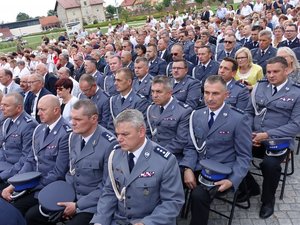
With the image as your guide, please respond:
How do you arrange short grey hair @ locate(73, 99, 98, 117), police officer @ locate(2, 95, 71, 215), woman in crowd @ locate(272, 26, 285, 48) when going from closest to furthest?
short grey hair @ locate(73, 99, 98, 117) < police officer @ locate(2, 95, 71, 215) < woman in crowd @ locate(272, 26, 285, 48)

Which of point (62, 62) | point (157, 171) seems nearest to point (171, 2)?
point (62, 62)

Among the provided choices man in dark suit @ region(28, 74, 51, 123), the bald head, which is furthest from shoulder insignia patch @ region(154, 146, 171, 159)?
man in dark suit @ region(28, 74, 51, 123)

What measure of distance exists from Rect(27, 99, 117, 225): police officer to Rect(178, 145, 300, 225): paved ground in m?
1.19

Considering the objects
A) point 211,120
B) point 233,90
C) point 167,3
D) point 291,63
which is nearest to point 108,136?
point 211,120

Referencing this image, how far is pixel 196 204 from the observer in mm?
3236

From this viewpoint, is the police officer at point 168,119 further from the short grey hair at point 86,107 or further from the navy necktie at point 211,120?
the short grey hair at point 86,107

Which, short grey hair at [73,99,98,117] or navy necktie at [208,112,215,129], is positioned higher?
short grey hair at [73,99,98,117]

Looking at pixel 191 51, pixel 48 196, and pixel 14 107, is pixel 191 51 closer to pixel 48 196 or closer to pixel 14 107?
pixel 14 107

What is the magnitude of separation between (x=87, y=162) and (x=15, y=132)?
1.62m

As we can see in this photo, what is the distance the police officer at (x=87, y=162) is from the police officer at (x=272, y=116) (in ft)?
5.94

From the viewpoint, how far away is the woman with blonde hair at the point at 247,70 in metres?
5.54

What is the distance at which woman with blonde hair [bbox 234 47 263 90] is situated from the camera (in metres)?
5.54

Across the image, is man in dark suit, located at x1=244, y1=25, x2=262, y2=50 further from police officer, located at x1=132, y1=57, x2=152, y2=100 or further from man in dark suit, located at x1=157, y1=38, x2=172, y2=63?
police officer, located at x1=132, y1=57, x2=152, y2=100

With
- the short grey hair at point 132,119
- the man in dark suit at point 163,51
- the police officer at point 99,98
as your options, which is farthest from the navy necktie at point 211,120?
the man in dark suit at point 163,51
